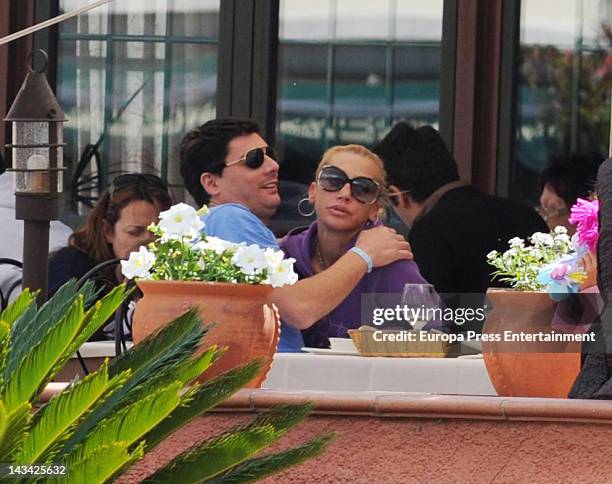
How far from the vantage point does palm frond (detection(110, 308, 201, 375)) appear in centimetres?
362

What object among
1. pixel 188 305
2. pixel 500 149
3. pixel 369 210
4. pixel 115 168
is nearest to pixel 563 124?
pixel 500 149

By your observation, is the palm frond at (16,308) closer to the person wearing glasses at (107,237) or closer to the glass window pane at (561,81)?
the person wearing glasses at (107,237)

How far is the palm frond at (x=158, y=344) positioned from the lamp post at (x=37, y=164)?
1444 mm

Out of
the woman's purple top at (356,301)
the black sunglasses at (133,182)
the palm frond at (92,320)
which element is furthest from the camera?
the black sunglasses at (133,182)

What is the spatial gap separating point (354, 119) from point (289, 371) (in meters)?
3.02

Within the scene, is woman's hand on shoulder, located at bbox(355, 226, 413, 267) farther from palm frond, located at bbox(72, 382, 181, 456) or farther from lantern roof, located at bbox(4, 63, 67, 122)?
palm frond, located at bbox(72, 382, 181, 456)

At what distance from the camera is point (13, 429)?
3.03m

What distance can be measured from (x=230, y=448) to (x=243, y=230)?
1.34m

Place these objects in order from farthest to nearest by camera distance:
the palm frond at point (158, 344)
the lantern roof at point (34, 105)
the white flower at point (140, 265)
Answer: the lantern roof at point (34, 105) < the white flower at point (140, 265) < the palm frond at point (158, 344)

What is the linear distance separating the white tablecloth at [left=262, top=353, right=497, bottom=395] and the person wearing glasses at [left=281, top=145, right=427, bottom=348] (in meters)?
0.53

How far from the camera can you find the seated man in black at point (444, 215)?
5.95m

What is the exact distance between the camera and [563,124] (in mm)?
7398

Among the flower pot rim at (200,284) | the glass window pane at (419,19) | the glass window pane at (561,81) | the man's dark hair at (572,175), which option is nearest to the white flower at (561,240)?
the flower pot rim at (200,284)

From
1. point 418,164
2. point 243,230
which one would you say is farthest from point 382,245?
point 418,164
